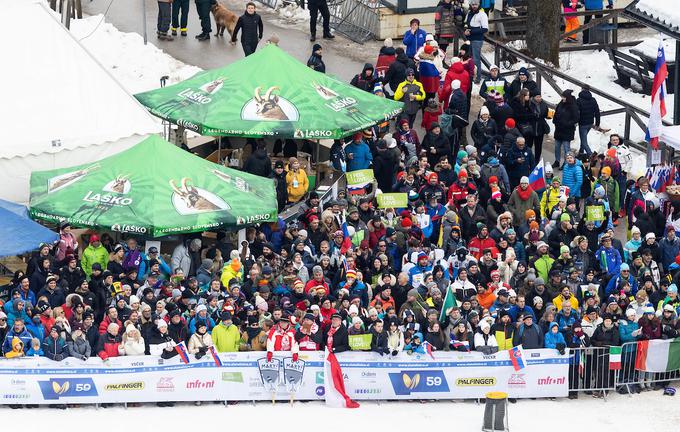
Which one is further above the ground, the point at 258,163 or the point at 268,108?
the point at 268,108

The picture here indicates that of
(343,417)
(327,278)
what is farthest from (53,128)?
(343,417)

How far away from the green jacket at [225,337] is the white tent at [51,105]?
19.2 feet

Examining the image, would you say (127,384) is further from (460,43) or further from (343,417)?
(460,43)

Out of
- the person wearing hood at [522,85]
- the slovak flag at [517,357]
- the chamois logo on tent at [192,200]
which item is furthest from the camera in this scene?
the person wearing hood at [522,85]

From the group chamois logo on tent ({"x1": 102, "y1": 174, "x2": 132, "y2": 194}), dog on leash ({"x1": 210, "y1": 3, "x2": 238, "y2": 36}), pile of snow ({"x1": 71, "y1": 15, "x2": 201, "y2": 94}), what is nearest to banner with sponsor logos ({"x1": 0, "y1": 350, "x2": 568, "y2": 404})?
chamois logo on tent ({"x1": 102, "y1": 174, "x2": 132, "y2": 194})

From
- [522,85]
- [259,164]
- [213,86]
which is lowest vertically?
[259,164]

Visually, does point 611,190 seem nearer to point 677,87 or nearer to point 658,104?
point 658,104

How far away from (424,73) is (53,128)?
7046 millimetres

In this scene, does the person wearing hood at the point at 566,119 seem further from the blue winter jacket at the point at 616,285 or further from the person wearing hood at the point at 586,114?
the blue winter jacket at the point at 616,285

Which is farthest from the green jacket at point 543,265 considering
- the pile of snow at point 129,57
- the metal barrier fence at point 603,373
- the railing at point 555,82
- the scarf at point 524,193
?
the pile of snow at point 129,57

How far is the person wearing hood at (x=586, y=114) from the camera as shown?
1278 inches

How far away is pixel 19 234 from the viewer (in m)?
27.2

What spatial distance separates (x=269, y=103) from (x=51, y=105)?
3544 mm

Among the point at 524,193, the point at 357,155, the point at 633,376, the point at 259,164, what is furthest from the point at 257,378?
the point at 357,155
